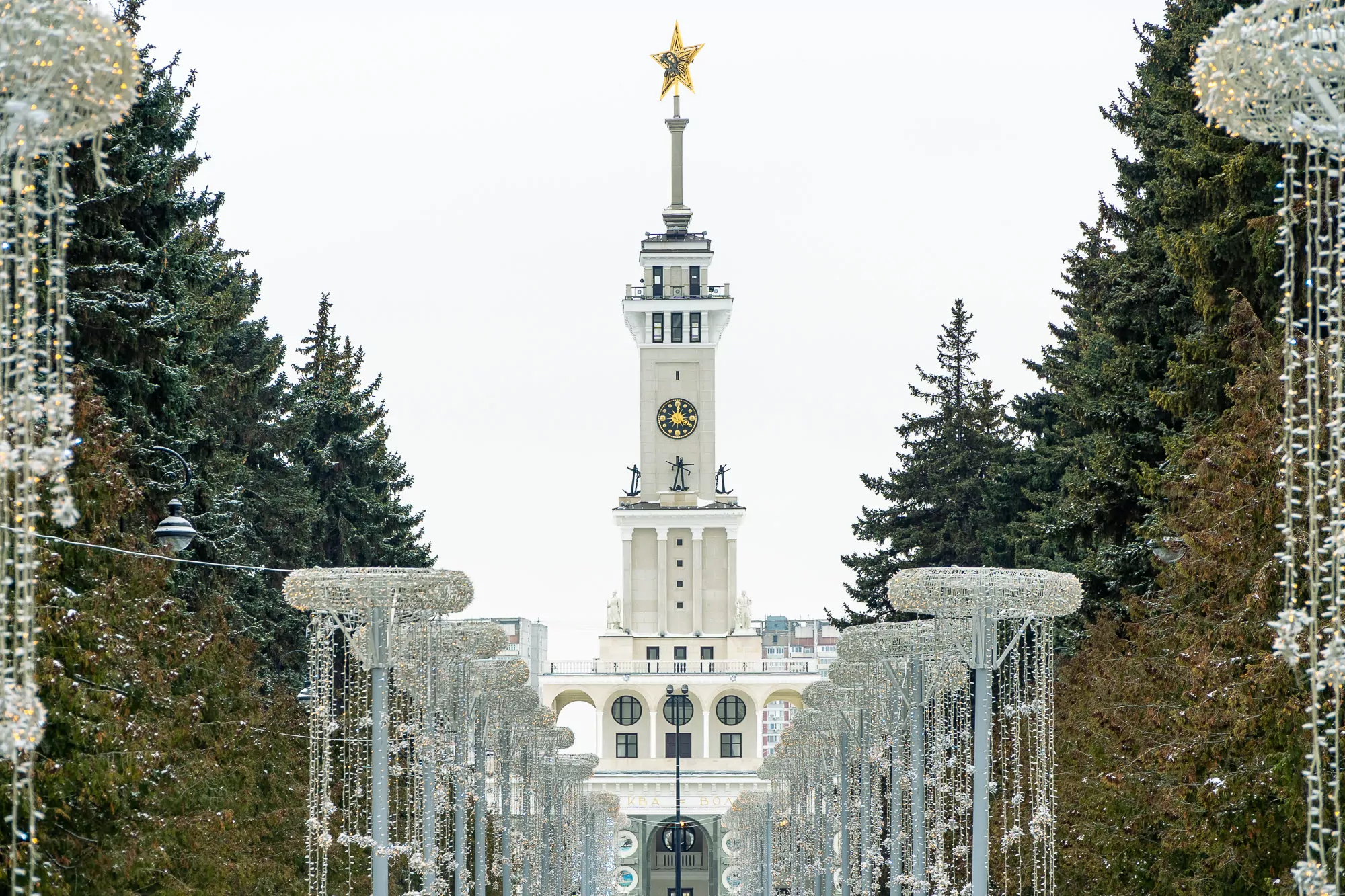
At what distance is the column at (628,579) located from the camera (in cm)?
10119

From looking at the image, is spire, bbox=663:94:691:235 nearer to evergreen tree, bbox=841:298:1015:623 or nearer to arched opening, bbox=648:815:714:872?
arched opening, bbox=648:815:714:872

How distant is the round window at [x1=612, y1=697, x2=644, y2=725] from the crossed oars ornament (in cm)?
3026

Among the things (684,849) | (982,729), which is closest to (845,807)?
(982,729)

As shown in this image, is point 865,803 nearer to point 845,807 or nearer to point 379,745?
point 845,807

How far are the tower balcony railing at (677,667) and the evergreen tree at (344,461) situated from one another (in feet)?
133

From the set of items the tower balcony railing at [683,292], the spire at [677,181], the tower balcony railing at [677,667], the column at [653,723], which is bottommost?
the column at [653,723]

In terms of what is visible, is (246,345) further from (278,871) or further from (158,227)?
(278,871)

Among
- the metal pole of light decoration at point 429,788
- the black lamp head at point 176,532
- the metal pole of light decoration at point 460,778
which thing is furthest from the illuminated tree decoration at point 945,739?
the black lamp head at point 176,532

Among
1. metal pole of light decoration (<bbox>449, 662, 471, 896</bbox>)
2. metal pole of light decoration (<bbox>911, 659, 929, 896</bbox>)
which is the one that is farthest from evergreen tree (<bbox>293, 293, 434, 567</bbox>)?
metal pole of light decoration (<bbox>911, 659, 929, 896</bbox>)

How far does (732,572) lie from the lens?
333 feet

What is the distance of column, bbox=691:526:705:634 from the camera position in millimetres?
100562

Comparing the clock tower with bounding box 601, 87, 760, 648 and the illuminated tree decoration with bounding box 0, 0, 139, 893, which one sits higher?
the clock tower with bounding box 601, 87, 760, 648

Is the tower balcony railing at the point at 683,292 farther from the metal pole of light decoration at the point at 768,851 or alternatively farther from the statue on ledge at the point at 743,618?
the metal pole of light decoration at the point at 768,851

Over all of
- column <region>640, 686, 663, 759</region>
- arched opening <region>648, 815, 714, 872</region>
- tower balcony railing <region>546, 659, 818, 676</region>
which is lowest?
arched opening <region>648, 815, 714, 872</region>
